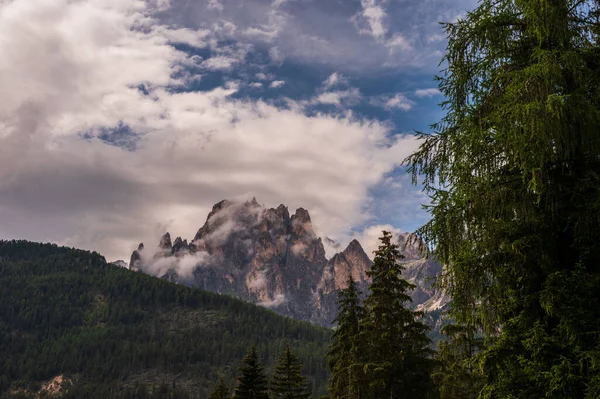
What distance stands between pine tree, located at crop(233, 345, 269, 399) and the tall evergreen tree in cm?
3134

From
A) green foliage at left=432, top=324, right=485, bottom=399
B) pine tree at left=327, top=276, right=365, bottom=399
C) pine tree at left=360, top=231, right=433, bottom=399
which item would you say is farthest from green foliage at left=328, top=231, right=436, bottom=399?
pine tree at left=327, top=276, right=365, bottom=399

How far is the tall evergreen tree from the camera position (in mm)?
7770

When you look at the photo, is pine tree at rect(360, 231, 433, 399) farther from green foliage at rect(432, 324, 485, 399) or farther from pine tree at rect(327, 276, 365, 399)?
pine tree at rect(327, 276, 365, 399)

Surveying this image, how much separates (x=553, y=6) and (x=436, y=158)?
3.25 meters

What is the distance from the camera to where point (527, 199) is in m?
8.44

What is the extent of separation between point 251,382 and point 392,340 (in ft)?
63.2

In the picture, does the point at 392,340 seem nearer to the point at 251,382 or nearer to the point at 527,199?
the point at 527,199

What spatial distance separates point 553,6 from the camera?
8.52 m

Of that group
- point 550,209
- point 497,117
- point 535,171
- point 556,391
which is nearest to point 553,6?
point 497,117

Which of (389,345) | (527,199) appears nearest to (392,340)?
(389,345)

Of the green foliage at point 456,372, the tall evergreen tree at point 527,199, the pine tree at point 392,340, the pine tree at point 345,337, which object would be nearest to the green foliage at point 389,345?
the pine tree at point 392,340

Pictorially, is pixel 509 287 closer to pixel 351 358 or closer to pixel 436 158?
pixel 436 158

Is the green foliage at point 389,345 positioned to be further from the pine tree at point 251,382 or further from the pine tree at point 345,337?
the pine tree at point 251,382

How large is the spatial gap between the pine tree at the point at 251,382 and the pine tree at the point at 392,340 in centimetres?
1660
